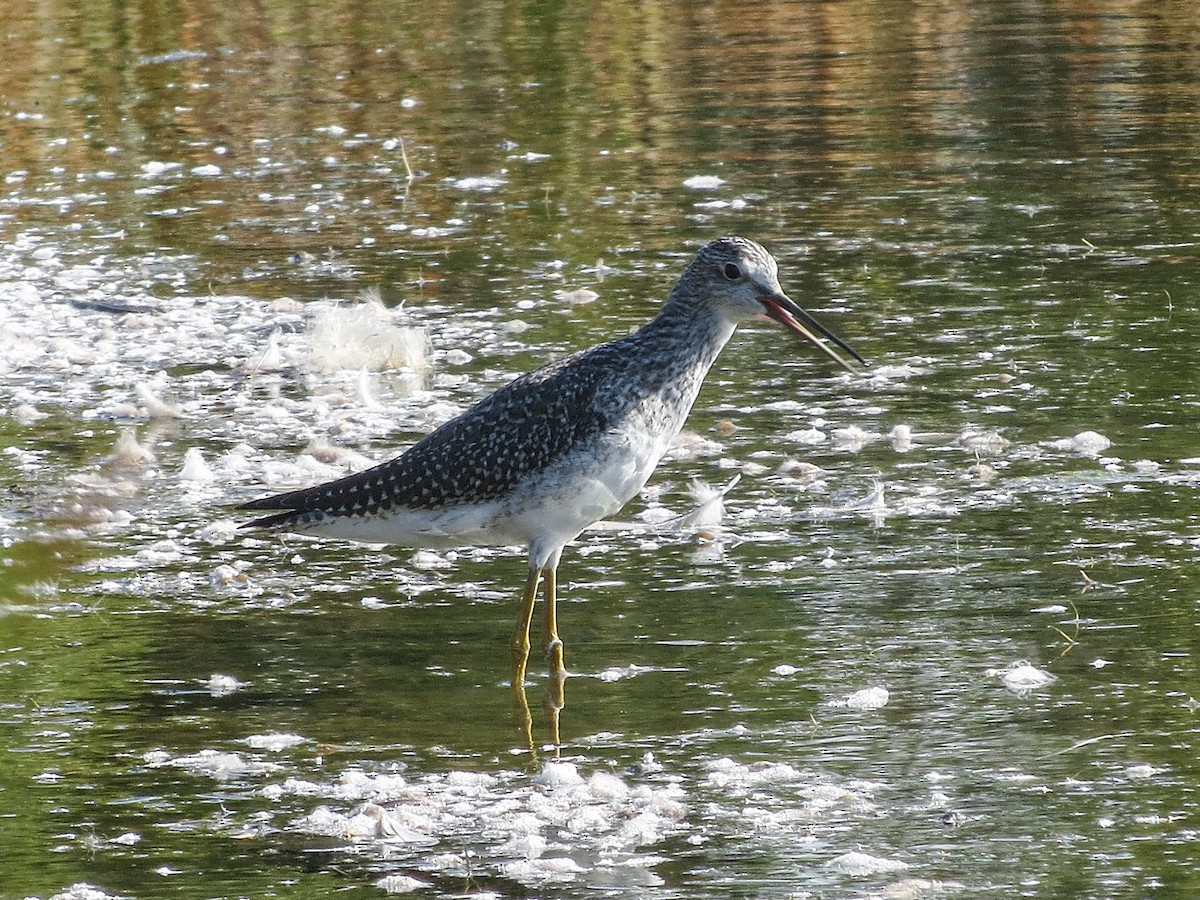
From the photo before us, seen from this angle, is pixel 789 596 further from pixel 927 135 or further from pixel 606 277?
pixel 927 135

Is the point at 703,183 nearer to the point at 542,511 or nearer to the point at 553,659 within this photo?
the point at 542,511

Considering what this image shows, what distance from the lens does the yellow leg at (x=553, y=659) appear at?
6.92m

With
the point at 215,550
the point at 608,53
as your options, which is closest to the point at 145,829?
the point at 215,550

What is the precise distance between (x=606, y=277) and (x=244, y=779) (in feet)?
24.1

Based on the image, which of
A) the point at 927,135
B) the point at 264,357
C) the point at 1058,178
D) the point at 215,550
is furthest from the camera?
the point at 927,135

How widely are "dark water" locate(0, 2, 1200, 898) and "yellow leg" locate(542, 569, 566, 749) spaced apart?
2.7 inches

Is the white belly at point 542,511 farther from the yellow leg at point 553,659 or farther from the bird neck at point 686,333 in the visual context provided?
the bird neck at point 686,333

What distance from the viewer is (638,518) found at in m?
8.85

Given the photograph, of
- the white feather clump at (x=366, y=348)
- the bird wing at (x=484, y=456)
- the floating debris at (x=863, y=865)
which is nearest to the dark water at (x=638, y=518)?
the floating debris at (x=863, y=865)

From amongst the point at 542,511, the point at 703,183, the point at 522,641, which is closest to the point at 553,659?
Result: the point at 522,641

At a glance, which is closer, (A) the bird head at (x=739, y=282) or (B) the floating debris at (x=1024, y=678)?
(B) the floating debris at (x=1024, y=678)

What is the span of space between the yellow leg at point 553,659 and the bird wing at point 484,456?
448 mm

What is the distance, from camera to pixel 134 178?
17641 mm

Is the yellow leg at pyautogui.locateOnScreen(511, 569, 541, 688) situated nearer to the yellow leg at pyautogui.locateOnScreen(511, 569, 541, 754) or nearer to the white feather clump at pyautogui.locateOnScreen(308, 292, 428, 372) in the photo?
the yellow leg at pyautogui.locateOnScreen(511, 569, 541, 754)
